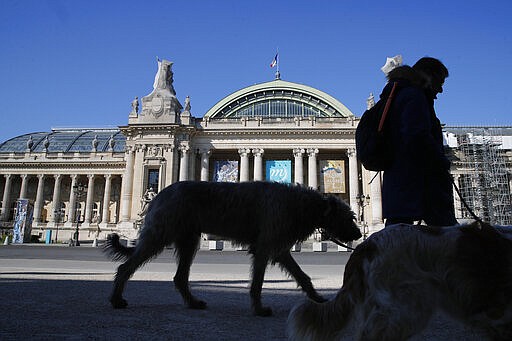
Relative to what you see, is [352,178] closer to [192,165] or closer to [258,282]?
[192,165]

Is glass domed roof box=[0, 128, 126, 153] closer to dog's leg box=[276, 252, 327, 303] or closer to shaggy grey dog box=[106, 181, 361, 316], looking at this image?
shaggy grey dog box=[106, 181, 361, 316]

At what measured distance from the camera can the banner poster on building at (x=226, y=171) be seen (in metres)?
45.8

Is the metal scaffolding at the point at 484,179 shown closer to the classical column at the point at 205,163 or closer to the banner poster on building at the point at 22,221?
the classical column at the point at 205,163

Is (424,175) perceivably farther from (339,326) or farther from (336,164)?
(336,164)

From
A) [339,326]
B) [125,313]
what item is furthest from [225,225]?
[339,326]

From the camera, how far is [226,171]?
1827 inches

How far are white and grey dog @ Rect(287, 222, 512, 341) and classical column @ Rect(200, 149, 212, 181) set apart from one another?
44.6 metres

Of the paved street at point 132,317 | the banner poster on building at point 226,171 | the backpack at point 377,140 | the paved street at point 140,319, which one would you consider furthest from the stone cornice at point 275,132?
the backpack at point 377,140

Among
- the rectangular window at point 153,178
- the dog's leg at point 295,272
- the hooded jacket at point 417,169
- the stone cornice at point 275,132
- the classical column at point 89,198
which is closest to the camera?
the hooded jacket at point 417,169

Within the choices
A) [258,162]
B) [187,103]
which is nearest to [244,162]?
[258,162]

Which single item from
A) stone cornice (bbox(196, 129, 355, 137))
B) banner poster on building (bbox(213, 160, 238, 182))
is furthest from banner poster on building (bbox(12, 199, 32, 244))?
stone cornice (bbox(196, 129, 355, 137))

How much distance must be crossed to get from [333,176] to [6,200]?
2049 inches

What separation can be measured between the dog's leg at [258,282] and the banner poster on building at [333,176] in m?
41.5

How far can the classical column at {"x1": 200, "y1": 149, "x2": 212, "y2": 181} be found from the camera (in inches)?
1817
